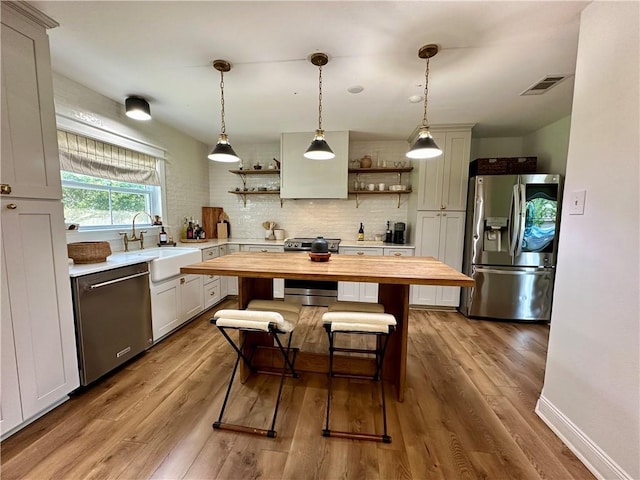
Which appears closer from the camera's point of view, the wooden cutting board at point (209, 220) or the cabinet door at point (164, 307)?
the cabinet door at point (164, 307)

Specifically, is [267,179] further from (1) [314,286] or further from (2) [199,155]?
(1) [314,286]

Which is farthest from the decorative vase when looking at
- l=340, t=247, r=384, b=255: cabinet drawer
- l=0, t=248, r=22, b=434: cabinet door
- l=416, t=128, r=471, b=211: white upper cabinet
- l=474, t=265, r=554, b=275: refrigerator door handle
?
l=0, t=248, r=22, b=434: cabinet door

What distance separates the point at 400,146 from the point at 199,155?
3.16 m

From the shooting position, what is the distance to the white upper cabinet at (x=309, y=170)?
3.73 m

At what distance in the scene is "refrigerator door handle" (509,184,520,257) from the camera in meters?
3.01

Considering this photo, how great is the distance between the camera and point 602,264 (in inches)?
51.2

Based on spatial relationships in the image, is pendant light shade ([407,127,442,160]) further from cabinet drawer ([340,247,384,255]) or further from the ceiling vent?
cabinet drawer ([340,247,384,255])

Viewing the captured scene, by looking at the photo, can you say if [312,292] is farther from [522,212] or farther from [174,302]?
[522,212]

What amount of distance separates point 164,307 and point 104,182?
4.77 ft

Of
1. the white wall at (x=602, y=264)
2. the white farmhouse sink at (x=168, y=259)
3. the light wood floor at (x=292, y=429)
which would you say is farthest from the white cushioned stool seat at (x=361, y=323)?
the white farmhouse sink at (x=168, y=259)

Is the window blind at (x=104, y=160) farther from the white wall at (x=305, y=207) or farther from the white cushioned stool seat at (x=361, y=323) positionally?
the white cushioned stool seat at (x=361, y=323)

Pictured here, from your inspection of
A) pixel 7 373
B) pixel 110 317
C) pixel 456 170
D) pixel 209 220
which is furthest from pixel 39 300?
pixel 456 170

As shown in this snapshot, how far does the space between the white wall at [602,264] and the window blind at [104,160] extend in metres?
3.73

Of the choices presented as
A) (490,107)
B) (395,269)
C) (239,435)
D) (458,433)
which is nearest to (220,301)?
(239,435)
